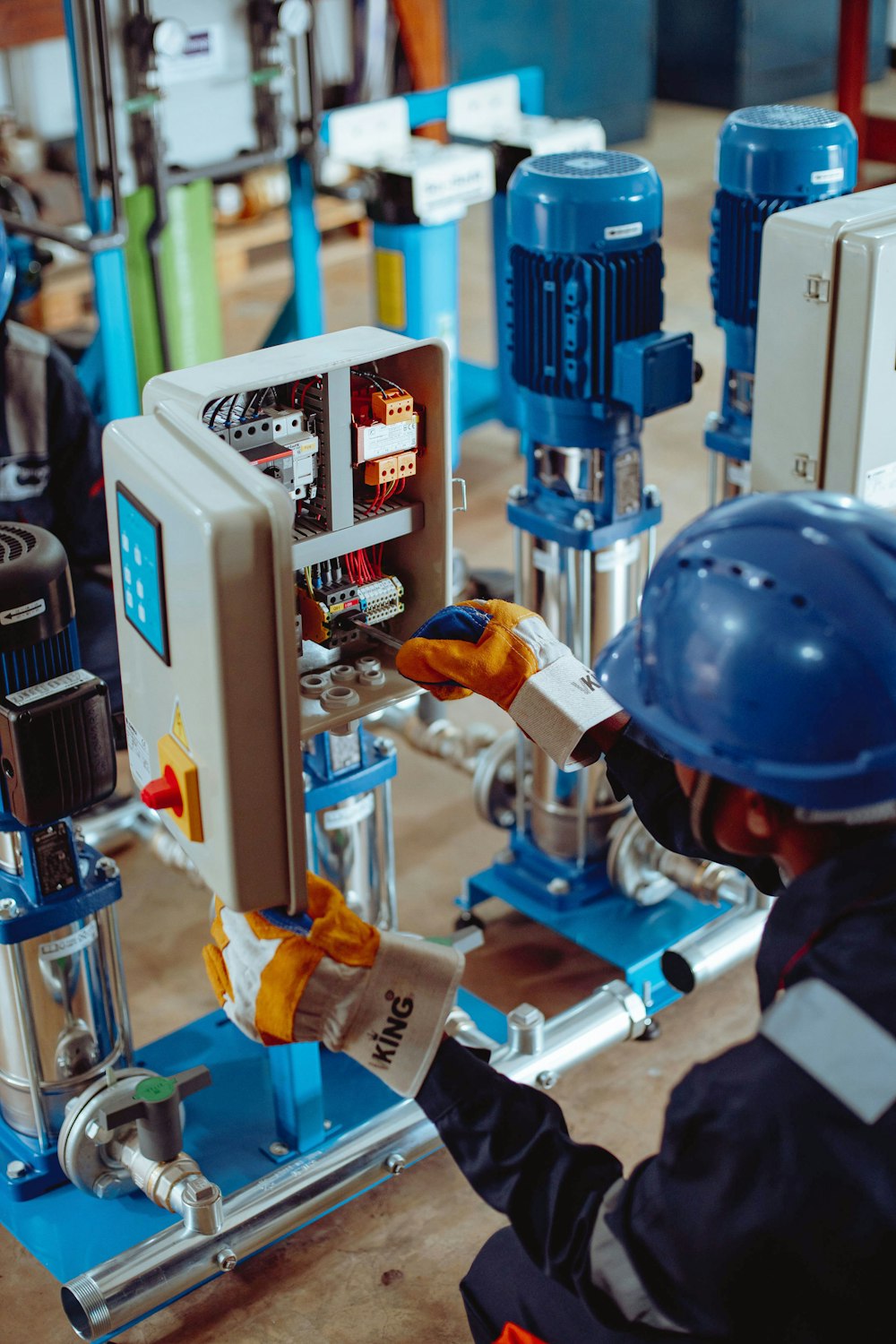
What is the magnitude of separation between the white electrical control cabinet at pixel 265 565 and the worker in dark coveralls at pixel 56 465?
1146 mm

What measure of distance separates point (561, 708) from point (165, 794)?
0.55 meters

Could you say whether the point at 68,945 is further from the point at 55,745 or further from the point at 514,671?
the point at 514,671

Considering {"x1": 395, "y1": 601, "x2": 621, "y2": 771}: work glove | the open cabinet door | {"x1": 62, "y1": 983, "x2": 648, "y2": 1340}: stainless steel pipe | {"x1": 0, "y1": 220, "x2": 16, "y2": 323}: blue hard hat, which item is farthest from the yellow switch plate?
{"x1": 0, "y1": 220, "x2": 16, "y2": 323}: blue hard hat

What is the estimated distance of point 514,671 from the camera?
2029 mm

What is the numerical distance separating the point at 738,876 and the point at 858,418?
0.95 metres

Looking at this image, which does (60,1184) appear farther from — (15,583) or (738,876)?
(738,876)

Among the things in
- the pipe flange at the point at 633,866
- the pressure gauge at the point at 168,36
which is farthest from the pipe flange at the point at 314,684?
the pressure gauge at the point at 168,36

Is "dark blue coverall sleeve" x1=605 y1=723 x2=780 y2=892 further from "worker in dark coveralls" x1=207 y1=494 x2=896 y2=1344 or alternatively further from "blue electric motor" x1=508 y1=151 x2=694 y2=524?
"blue electric motor" x1=508 y1=151 x2=694 y2=524

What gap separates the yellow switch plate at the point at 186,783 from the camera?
169 centimetres

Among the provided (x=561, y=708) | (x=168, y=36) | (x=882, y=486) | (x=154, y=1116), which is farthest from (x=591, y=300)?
(x=168, y=36)

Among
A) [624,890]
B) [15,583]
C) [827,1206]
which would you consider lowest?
[624,890]

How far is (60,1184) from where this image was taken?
240 centimetres

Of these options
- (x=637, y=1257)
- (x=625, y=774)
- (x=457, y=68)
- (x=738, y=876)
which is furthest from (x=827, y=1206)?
(x=457, y=68)

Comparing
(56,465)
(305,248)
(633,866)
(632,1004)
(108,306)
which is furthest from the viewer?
(305,248)
